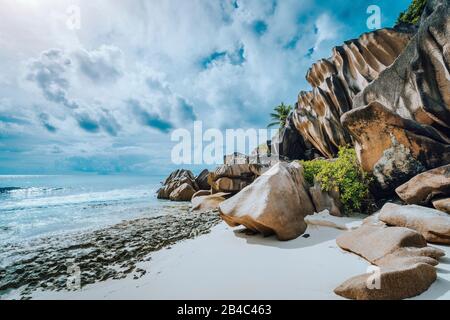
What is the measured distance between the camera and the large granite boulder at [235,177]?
20.9 m

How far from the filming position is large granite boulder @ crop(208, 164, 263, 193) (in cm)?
2092

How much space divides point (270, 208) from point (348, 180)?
4220mm

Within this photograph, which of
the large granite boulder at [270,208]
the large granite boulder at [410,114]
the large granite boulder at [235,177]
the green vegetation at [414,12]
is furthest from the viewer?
the large granite boulder at [235,177]

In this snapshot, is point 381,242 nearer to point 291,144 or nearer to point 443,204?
point 443,204

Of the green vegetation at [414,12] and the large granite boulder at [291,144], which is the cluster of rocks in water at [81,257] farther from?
the green vegetation at [414,12]

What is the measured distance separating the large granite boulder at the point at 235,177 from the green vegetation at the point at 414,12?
1922 centimetres

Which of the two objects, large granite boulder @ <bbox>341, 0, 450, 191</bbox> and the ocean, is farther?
the ocean

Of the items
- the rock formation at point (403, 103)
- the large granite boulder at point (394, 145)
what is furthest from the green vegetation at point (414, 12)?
the large granite boulder at point (394, 145)

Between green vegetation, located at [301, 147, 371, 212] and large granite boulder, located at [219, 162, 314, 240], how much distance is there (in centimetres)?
232

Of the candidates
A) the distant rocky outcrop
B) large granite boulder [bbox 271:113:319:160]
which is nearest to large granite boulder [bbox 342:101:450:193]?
large granite boulder [bbox 271:113:319:160]

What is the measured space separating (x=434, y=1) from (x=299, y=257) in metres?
17.0

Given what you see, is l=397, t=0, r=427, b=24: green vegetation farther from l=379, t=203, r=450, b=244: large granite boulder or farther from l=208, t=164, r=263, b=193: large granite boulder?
l=379, t=203, r=450, b=244: large granite boulder
